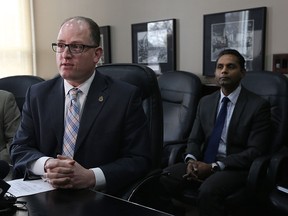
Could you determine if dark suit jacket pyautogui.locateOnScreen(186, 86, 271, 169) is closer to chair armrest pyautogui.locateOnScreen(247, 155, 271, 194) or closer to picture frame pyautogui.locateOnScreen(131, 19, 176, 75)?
chair armrest pyautogui.locateOnScreen(247, 155, 271, 194)

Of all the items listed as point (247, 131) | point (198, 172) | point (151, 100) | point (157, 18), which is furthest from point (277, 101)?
point (157, 18)

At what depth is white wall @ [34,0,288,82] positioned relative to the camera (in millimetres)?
2785

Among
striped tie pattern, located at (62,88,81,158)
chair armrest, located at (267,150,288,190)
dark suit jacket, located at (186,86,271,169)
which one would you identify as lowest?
chair armrest, located at (267,150,288,190)

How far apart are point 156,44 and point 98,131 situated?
7.36 feet

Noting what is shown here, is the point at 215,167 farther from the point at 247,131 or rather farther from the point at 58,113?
the point at 58,113

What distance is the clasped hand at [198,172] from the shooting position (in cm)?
235

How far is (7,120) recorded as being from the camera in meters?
2.41

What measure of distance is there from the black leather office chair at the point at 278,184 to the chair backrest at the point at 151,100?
2.38ft

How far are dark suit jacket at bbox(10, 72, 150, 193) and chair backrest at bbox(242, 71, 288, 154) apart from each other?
1.18 metres

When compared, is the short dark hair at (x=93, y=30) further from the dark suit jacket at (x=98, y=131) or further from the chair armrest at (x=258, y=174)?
the chair armrest at (x=258, y=174)

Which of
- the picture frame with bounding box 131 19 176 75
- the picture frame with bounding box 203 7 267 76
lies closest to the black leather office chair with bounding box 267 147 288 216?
the picture frame with bounding box 203 7 267 76

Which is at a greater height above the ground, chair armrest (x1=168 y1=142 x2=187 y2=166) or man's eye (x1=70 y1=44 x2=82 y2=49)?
man's eye (x1=70 y1=44 x2=82 y2=49)

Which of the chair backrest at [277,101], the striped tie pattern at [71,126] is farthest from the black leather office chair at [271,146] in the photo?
the striped tie pattern at [71,126]

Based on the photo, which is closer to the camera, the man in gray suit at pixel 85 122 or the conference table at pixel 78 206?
the conference table at pixel 78 206
